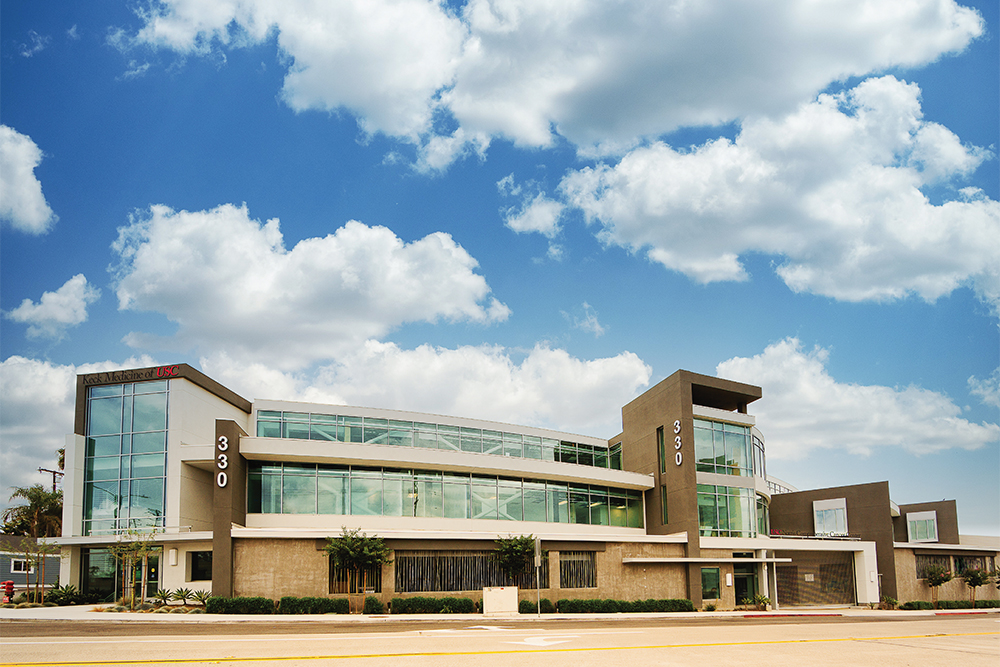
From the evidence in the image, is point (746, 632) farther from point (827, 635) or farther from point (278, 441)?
point (278, 441)

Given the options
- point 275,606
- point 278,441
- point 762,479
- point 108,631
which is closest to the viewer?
point 108,631

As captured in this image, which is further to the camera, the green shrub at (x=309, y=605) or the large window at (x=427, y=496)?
the large window at (x=427, y=496)

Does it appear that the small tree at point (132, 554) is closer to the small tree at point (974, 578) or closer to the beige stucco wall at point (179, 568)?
the beige stucco wall at point (179, 568)

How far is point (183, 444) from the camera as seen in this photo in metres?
39.2

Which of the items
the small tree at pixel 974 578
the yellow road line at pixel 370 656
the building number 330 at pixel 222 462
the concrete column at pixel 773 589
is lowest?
the small tree at pixel 974 578

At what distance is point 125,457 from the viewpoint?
39094 millimetres

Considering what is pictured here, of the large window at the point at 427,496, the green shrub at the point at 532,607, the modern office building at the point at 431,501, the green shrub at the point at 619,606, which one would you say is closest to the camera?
the green shrub at the point at 532,607

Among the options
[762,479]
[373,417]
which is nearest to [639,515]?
[762,479]

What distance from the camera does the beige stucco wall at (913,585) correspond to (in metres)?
51.1

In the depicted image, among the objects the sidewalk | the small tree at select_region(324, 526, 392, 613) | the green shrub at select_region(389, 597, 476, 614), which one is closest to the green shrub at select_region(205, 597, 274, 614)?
the sidewalk

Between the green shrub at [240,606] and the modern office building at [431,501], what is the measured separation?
2.01 metres

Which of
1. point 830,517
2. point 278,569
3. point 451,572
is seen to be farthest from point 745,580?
point 278,569

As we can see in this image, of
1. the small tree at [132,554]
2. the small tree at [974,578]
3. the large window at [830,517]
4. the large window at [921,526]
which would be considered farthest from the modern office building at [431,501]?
the large window at [921,526]

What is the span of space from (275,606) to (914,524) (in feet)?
174
